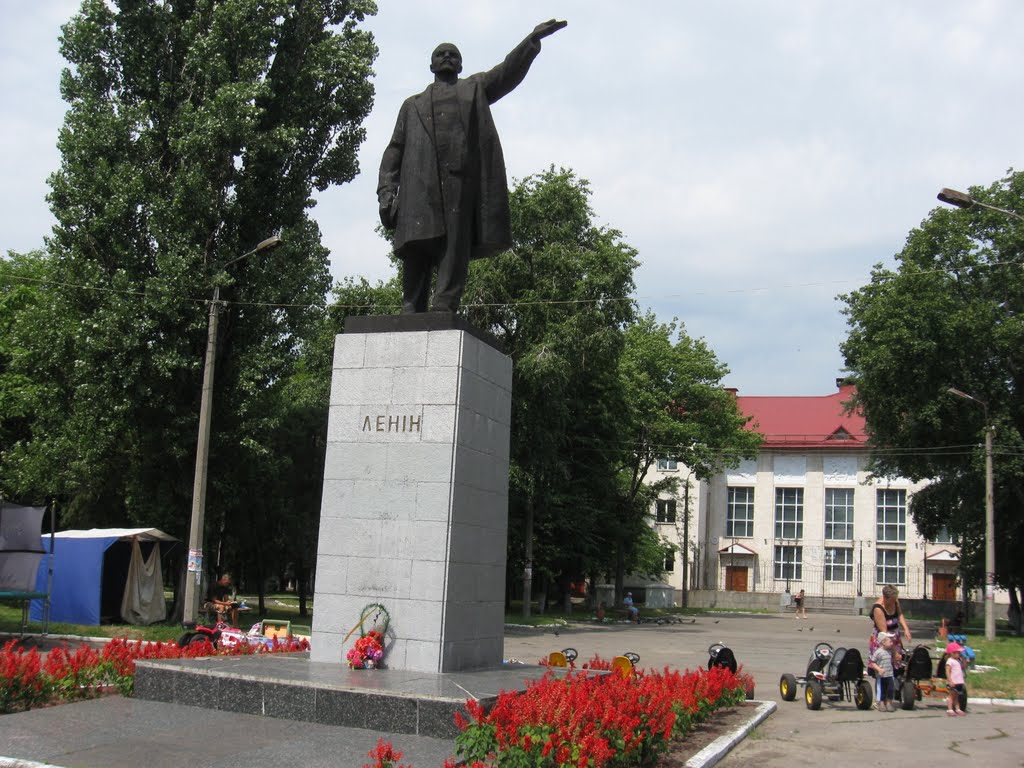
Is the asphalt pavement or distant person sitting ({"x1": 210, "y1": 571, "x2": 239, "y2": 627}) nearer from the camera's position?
the asphalt pavement

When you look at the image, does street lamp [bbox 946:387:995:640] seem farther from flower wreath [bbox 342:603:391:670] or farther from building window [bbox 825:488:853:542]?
building window [bbox 825:488:853:542]

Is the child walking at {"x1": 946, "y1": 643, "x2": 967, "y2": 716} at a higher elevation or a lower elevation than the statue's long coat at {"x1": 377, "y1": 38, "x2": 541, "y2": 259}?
lower

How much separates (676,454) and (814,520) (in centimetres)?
2124

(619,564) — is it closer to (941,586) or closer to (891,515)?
(891,515)

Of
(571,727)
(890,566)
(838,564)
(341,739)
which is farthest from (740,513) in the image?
(571,727)

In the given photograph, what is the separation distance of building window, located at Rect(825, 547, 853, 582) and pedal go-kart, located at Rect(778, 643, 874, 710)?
51.8 meters

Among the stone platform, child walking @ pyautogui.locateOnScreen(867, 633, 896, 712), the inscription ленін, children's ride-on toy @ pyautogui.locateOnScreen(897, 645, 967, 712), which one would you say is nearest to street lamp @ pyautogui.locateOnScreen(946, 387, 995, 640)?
children's ride-on toy @ pyautogui.locateOnScreen(897, 645, 967, 712)

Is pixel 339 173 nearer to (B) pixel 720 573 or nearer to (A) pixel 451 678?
(A) pixel 451 678

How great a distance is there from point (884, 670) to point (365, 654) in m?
6.88

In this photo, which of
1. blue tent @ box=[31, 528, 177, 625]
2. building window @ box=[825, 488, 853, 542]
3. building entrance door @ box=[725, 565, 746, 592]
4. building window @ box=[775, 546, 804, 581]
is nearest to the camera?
blue tent @ box=[31, 528, 177, 625]

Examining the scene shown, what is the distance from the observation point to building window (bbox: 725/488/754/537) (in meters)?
64.8

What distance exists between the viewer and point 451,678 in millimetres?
8719

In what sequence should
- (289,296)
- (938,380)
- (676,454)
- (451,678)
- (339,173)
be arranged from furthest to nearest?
(676,454) < (938,380) < (339,173) < (289,296) < (451,678)

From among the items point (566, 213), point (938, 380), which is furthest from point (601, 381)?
point (938, 380)
